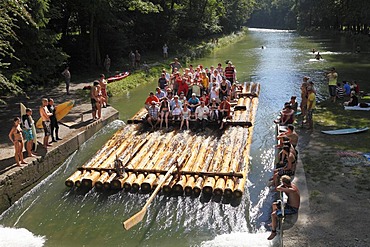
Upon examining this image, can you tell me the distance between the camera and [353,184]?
32.8 feet

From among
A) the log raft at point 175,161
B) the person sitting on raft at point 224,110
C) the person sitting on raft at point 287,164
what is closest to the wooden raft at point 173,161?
the log raft at point 175,161

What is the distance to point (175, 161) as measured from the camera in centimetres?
1249

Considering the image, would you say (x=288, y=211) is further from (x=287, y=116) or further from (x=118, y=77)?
(x=118, y=77)

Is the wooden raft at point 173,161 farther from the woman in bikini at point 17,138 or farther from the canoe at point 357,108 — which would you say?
the canoe at point 357,108

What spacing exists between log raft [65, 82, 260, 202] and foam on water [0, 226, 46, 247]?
225 centimetres

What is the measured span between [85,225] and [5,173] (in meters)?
3.11

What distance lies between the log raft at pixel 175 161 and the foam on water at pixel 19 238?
225 centimetres

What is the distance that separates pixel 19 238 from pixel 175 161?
4.83 m

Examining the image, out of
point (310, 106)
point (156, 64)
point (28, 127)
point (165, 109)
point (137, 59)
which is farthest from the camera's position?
point (156, 64)

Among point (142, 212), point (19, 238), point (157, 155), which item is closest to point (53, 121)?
point (157, 155)

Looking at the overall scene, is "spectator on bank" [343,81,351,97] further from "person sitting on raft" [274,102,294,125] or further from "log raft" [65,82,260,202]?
"person sitting on raft" [274,102,294,125]

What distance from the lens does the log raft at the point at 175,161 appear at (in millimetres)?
11633

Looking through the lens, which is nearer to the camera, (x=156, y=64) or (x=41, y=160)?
(x=41, y=160)

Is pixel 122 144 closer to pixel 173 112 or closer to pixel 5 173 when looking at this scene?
pixel 173 112
